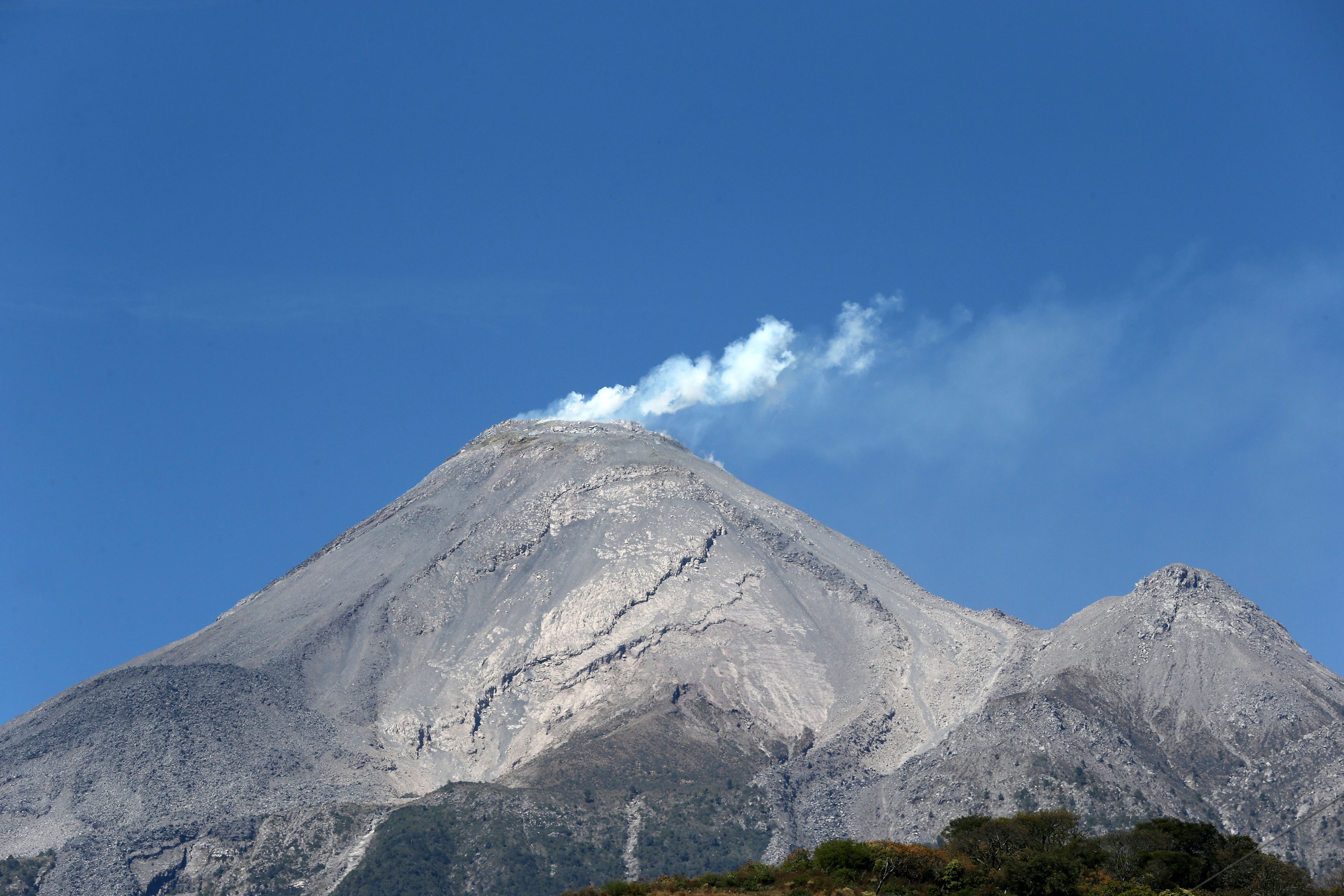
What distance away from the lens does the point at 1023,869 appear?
72.4 m

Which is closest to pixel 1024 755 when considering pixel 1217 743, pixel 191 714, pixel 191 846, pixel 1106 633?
pixel 1217 743

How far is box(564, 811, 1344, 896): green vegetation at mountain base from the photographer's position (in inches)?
2795

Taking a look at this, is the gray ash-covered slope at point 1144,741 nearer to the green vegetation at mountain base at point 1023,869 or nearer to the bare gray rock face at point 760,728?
the bare gray rock face at point 760,728

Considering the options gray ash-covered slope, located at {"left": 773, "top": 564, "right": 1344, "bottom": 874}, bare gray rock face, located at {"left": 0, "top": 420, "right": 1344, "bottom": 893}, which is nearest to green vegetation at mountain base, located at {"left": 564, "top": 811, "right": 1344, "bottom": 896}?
gray ash-covered slope, located at {"left": 773, "top": 564, "right": 1344, "bottom": 874}

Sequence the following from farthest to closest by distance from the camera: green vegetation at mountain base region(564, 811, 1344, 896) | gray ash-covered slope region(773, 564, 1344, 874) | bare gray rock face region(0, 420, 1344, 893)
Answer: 1. bare gray rock face region(0, 420, 1344, 893)
2. gray ash-covered slope region(773, 564, 1344, 874)
3. green vegetation at mountain base region(564, 811, 1344, 896)

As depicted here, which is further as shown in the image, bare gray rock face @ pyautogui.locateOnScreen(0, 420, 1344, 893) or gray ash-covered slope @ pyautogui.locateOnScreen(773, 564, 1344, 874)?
bare gray rock face @ pyautogui.locateOnScreen(0, 420, 1344, 893)

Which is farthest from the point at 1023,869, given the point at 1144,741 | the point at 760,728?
the point at 760,728

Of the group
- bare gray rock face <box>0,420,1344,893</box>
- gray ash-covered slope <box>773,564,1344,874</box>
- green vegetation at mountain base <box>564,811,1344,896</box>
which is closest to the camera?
green vegetation at mountain base <box>564,811,1344,896</box>

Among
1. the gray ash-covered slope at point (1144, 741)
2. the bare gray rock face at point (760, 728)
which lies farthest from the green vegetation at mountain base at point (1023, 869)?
the bare gray rock face at point (760, 728)

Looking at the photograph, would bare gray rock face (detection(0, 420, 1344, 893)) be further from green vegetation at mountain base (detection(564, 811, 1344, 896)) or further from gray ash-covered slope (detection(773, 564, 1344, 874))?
green vegetation at mountain base (detection(564, 811, 1344, 896))

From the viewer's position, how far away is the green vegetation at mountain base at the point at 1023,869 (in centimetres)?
7100

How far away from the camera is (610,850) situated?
14700 centimetres

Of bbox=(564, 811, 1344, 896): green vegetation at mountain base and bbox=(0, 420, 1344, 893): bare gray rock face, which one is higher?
bbox=(0, 420, 1344, 893): bare gray rock face

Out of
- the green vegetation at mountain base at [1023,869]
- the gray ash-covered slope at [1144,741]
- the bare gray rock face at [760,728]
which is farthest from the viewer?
the bare gray rock face at [760,728]
